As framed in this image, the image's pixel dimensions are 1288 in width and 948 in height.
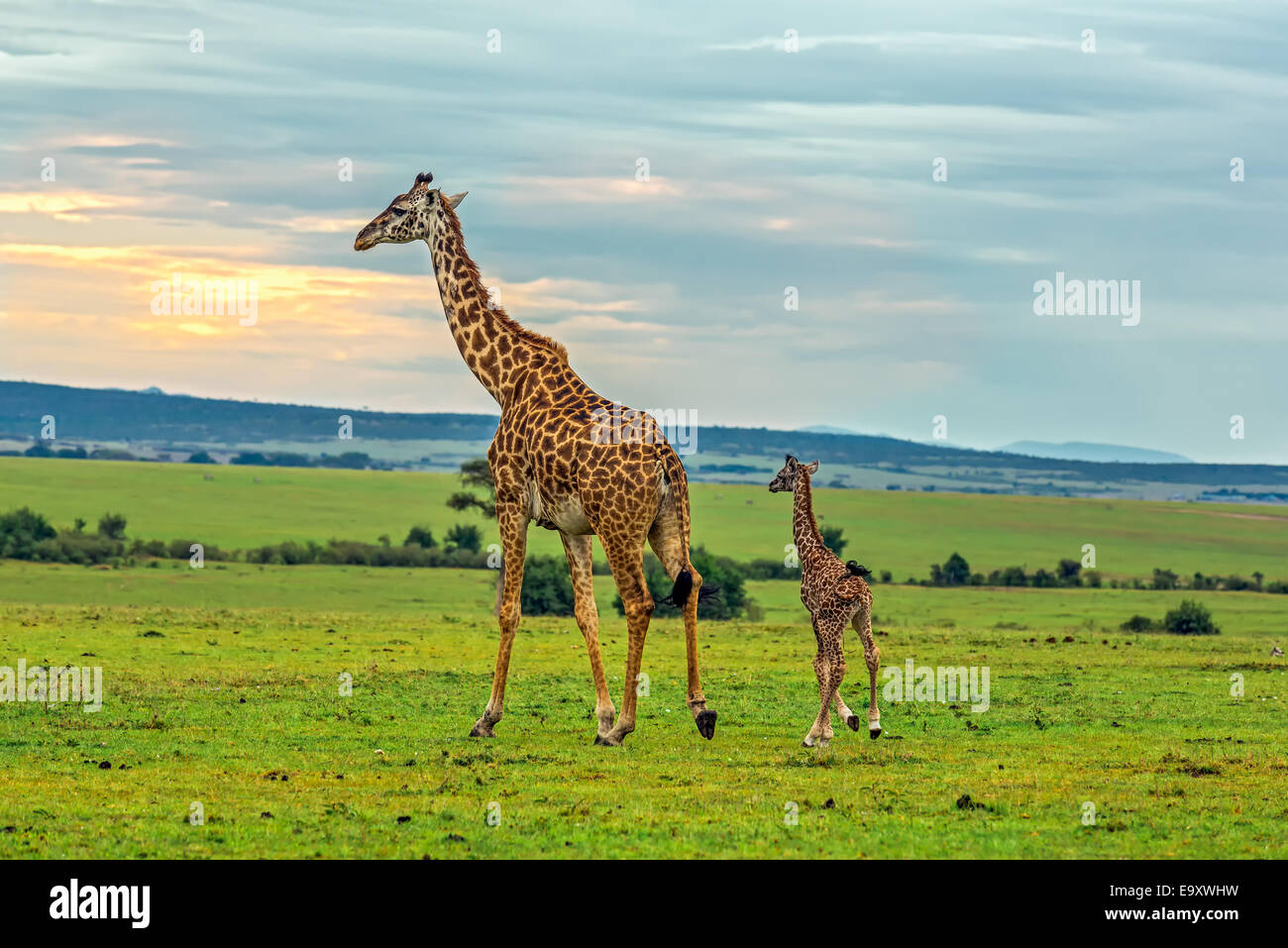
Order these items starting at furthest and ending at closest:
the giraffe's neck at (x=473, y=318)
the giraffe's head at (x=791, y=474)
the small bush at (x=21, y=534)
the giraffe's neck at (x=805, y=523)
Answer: the small bush at (x=21, y=534), the giraffe's neck at (x=473, y=318), the giraffe's head at (x=791, y=474), the giraffe's neck at (x=805, y=523)

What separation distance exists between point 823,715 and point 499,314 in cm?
645

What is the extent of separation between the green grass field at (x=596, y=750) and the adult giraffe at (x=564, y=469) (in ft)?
4.00

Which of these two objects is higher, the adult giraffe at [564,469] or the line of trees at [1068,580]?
the adult giraffe at [564,469]

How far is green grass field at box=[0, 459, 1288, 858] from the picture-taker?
11.9 meters

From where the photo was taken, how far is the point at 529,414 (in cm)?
1755

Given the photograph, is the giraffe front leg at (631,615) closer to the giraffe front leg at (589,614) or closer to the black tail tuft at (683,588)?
the giraffe front leg at (589,614)

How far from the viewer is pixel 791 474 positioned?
18.4m

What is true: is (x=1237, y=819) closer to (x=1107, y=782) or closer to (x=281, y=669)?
(x=1107, y=782)

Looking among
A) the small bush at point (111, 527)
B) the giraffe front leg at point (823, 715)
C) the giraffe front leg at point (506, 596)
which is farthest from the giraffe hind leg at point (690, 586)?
the small bush at point (111, 527)

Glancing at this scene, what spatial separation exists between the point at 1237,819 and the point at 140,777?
393 inches

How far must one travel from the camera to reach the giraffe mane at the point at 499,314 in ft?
59.9

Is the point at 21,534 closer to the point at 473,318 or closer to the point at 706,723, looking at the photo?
the point at 473,318

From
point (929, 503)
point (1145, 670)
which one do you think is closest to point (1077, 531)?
point (929, 503)

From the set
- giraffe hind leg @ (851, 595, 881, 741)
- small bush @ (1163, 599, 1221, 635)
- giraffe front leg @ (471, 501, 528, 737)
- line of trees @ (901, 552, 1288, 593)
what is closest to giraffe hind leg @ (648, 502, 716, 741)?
giraffe front leg @ (471, 501, 528, 737)
